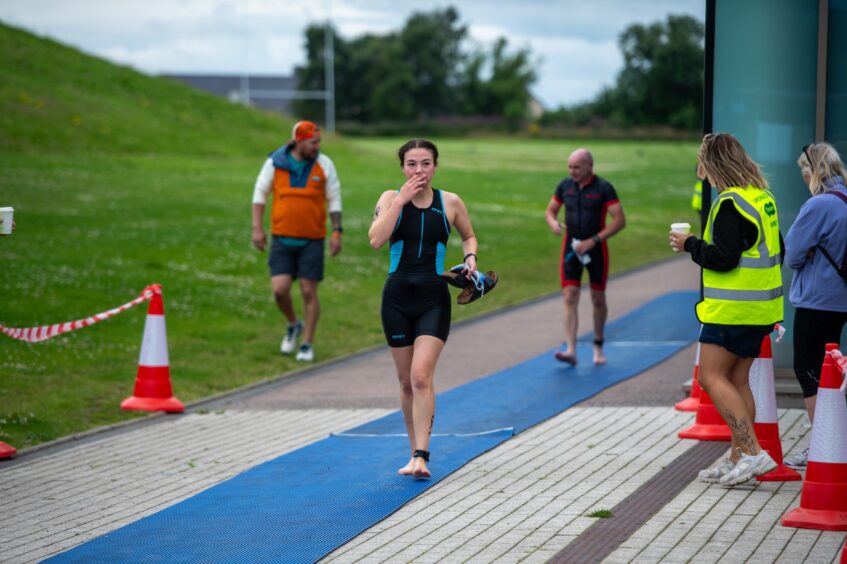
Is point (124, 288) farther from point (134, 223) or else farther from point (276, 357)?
point (134, 223)

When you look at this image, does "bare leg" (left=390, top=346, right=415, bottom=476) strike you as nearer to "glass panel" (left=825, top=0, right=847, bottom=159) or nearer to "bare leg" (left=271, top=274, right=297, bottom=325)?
"glass panel" (left=825, top=0, right=847, bottom=159)

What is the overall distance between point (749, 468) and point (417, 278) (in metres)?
2.23

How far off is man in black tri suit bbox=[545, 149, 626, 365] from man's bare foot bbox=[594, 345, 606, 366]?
0.24 meters

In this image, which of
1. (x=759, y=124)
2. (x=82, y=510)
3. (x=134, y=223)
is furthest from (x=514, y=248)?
(x=82, y=510)

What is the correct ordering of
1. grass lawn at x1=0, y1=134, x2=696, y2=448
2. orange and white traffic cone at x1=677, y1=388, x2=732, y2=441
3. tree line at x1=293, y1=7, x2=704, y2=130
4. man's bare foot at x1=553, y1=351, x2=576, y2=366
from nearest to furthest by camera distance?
1. orange and white traffic cone at x1=677, y1=388, x2=732, y2=441
2. grass lawn at x1=0, y1=134, x2=696, y2=448
3. man's bare foot at x1=553, y1=351, x2=576, y2=366
4. tree line at x1=293, y1=7, x2=704, y2=130

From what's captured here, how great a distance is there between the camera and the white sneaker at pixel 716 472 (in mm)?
7453

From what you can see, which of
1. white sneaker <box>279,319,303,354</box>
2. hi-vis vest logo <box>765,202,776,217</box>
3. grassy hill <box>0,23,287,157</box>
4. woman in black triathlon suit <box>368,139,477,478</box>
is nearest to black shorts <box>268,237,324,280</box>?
white sneaker <box>279,319,303,354</box>

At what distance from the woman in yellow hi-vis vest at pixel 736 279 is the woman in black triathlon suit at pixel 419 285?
56.2 inches

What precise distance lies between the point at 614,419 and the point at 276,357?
16.3ft

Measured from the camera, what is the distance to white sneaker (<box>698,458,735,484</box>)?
7453 millimetres

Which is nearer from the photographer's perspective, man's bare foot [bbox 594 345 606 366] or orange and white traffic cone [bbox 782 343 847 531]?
orange and white traffic cone [bbox 782 343 847 531]

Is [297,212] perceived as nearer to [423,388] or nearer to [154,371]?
[154,371]

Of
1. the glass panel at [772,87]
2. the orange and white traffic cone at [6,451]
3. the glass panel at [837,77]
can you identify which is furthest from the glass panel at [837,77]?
the orange and white traffic cone at [6,451]

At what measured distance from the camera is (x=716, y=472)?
295 inches
